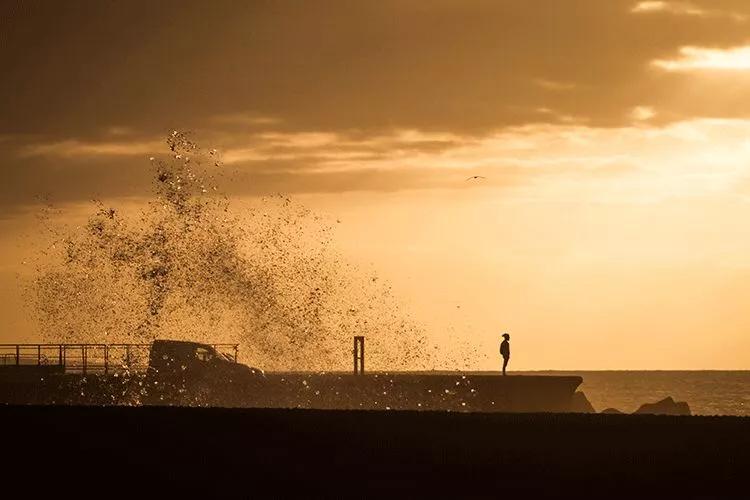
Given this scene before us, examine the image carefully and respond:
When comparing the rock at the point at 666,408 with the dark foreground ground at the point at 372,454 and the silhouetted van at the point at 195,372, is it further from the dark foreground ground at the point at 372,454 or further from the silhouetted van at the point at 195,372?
the dark foreground ground at the point at 372,454

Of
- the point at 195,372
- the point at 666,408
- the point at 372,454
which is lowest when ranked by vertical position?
the point at 666,408

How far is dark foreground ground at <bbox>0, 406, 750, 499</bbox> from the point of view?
18.4 metres

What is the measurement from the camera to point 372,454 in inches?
824

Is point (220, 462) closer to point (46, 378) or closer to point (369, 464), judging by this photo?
point (369, 464)

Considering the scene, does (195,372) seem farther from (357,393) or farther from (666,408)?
(666,408)

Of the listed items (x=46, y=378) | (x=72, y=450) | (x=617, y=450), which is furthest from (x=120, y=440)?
(x=46, y=378)

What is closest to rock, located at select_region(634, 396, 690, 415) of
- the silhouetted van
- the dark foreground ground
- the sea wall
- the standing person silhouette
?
the sea wall

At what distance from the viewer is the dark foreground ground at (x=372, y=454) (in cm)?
1838

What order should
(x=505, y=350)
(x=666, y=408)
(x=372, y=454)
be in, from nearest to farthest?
(x=372, y=454)
(x=505, y=350)
(x=666, y=408)

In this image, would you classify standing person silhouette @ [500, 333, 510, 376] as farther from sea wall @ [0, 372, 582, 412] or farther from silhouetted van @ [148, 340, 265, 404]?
silhouetted van @ [148, 340, 265, 404]

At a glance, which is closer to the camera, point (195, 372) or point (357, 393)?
point (357, 393)

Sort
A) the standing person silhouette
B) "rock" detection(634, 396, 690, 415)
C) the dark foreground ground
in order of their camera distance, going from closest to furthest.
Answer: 1. the dark foreground ground
2. the standing person silhouette
3. "rock" detection(634, 396, 690, 415)

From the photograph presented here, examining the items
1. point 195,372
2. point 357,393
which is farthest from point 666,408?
point 195,372

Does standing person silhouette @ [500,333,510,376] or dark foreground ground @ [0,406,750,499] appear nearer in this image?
dark foreground ground @ [0,406,750,499]
